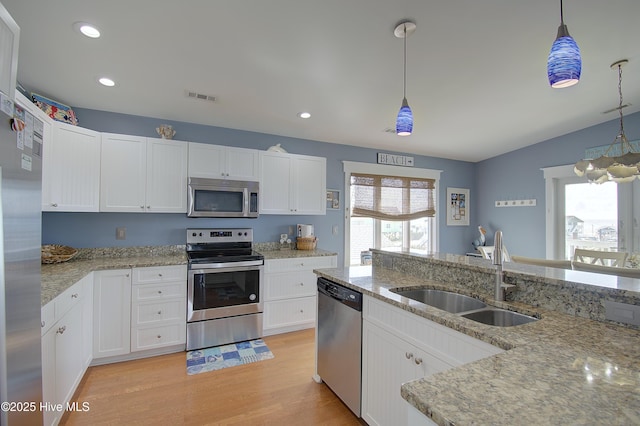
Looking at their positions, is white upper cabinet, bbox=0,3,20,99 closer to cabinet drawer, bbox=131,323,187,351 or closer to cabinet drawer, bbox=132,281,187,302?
cabinet drawer, bbox=132,281,187,302

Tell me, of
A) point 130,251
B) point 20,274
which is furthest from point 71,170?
point 20,274

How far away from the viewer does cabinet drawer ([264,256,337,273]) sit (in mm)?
3309

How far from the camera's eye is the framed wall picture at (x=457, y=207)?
5.46m

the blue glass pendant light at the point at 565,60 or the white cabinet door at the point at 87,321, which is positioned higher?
the blue glass pendant light at the point at 565,60

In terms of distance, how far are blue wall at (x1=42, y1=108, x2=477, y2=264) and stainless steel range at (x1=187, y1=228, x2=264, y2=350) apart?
0.36 metres

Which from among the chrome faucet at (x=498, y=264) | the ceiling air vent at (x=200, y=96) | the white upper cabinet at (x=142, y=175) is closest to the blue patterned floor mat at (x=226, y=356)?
the white upper cabinet at (x=142, y=175)

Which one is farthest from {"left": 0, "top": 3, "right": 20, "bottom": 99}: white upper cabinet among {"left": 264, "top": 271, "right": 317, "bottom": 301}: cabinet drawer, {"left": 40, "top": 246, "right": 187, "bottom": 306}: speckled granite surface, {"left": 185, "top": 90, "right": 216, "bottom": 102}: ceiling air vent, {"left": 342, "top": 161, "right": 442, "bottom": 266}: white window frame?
{"left": 342, "top": 161, "right": 442, "bottom": 266}: white window frame

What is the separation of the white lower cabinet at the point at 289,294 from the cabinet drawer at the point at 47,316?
6.00ft

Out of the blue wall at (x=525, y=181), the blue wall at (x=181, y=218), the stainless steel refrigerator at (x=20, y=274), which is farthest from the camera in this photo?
the blue wall at (x=525, y=181)

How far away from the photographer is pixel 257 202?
11.3 feet

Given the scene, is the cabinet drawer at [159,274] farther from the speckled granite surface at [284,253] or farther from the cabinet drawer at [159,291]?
the speckled granite surface at [284,253]

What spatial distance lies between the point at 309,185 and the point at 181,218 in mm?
1583

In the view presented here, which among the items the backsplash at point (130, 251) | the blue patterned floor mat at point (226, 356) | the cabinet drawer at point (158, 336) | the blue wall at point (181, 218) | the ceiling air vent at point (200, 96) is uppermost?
the ceiling air vent at point (200, 96)

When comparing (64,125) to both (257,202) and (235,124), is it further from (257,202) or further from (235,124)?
(257,202)
